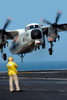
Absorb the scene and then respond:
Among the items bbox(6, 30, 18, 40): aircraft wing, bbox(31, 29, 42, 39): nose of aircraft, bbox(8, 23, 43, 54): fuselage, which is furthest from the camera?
bbox(6, 30, 18, 40): aircraft wing

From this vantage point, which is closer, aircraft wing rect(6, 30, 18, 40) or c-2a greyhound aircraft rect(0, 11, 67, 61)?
c-2a greyhound aircraft rect(0, 11, 67, 61)

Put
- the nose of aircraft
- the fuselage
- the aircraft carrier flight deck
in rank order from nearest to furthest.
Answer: the aircraft carrier flight deck < the nose of aircraft < the fuselage

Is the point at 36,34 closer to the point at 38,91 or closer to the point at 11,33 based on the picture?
the point at 11,33

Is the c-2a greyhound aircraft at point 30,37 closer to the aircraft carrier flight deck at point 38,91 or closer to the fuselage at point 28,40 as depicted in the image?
the fuselage at point 28,40

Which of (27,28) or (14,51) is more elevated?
(27,28)

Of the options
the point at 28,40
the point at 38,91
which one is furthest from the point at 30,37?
the point at 38,91

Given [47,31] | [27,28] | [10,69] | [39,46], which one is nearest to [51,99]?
[10,69]

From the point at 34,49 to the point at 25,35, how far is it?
107 inches

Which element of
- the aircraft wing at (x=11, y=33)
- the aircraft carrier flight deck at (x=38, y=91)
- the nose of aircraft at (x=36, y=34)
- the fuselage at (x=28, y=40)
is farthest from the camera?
the aircraft wing at (x=11, y=33)

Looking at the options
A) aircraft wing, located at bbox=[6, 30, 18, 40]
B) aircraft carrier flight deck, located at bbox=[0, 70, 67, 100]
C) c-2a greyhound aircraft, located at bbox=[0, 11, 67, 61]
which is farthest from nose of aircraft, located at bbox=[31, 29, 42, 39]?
aircraft carrier flight deck, located at bbox=[0, 70, 67, 100]

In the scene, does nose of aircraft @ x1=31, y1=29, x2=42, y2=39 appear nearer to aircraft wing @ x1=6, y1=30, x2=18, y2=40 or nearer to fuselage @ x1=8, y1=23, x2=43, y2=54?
fuselage @ x1=8, y1=23, x2=43, y2=54

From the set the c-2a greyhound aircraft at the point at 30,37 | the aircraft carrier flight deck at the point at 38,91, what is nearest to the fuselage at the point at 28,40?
the c-2a greyhound aircraft at the point at 30,37

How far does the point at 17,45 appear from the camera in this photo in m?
50.4

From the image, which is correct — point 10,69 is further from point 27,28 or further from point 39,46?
point 27,28
